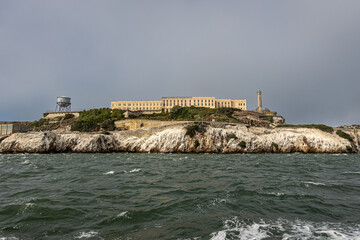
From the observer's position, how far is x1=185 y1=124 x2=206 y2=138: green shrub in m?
51.8

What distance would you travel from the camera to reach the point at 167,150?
5012 cm

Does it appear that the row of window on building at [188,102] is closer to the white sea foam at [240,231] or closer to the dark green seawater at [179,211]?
the dark green seawater at [179,211]

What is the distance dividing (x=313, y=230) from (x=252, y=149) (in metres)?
47.5

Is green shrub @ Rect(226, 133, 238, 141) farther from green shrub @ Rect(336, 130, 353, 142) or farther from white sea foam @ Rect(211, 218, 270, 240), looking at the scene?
white sea foam @ Rect(211, 218, 270, 240)

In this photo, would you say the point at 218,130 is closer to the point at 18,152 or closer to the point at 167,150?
the point at 167,150

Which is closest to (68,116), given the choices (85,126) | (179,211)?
(85,126)

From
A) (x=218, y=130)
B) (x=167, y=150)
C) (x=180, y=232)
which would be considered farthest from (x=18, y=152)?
(x=180, y=232)

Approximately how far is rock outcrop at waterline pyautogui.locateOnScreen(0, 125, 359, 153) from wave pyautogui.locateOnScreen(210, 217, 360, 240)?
43.2 metres

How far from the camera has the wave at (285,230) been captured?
6410 millimetres

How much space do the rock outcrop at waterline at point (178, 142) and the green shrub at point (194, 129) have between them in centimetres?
74

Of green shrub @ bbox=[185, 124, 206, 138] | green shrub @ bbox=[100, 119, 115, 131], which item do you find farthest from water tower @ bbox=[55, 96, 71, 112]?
green shrub @ bbox=[185, 124, 206, 138]

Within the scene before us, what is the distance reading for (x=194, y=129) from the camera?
173 feet

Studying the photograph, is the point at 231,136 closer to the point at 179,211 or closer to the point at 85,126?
the point at 179,211

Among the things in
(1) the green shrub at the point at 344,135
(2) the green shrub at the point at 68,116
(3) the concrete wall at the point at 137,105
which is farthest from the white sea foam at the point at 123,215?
(3) the concrete wall at the point at 137,105
